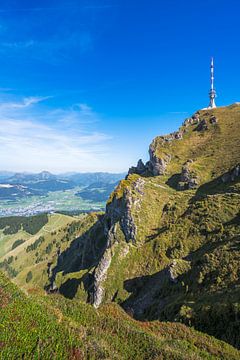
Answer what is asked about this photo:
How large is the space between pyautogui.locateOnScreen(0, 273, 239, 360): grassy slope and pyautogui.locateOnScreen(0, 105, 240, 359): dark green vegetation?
0.22 meters

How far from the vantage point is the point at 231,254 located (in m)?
61.8

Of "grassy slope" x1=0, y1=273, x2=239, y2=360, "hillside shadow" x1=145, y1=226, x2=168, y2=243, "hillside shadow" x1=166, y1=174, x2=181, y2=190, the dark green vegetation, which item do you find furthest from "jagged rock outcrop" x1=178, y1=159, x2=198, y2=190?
"grassy slope" x1=0, y1=273, x2=239, y2=360

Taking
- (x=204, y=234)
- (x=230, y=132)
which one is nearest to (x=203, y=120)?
(x=230, y=132)

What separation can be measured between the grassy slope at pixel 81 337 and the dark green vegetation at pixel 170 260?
0.22m

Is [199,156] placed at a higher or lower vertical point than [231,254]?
higher

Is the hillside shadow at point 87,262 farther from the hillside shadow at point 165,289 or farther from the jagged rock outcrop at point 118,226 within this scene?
the hillside shadow at point 165,289

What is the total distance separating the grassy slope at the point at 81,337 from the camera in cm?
2271

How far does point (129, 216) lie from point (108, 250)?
16423 millimetres

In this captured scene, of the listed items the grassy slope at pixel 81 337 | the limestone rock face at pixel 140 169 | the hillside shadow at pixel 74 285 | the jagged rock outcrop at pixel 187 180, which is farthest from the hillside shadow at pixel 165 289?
the limestone rock face at pixel 140 169

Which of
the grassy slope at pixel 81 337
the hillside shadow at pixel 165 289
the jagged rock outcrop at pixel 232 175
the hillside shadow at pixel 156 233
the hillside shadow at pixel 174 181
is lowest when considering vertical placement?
the hillside shadow at pixel 165 289

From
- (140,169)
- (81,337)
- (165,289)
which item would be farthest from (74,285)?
(140,169)

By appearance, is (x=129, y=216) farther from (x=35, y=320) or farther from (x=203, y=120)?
(x=203, y=120)

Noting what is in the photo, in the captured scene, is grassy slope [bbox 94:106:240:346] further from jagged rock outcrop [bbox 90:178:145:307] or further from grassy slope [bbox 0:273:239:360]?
grassy slope [bbox 0:273:239:360]

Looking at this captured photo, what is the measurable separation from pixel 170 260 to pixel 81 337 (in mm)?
63676
